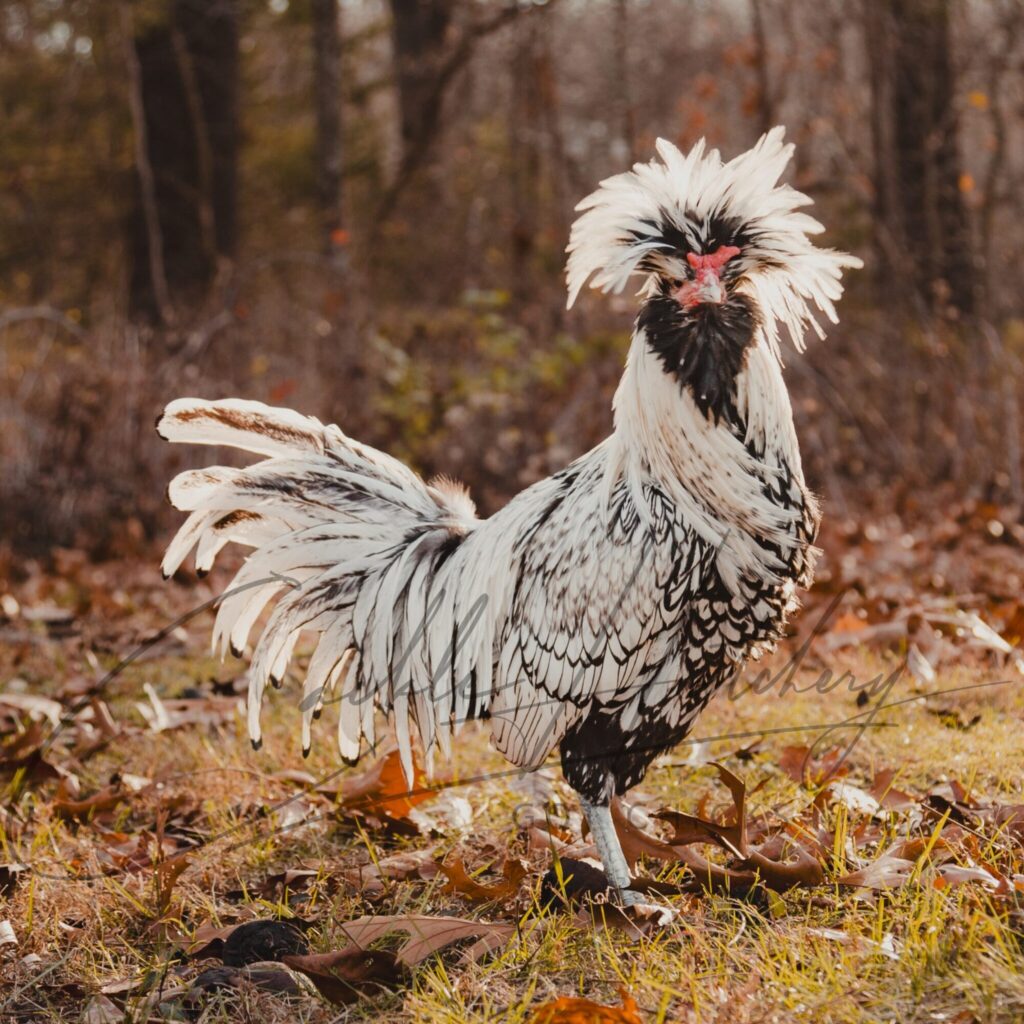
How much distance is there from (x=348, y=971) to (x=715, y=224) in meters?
2.29

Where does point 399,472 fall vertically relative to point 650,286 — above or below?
below

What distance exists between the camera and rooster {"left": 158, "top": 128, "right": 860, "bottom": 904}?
3318mm

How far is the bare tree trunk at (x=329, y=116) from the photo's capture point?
11.5 metres

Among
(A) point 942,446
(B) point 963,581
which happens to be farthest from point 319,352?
(B) point 963,581

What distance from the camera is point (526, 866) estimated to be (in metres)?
3.72

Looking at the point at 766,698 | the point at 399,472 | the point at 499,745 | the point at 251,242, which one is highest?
the point at 251,242

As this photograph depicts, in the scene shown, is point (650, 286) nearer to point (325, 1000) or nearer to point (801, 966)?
point (801, 966)

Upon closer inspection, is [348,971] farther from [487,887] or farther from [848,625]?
[848,625]

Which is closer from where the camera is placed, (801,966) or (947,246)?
(801,966)

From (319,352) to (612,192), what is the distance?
8.10 m

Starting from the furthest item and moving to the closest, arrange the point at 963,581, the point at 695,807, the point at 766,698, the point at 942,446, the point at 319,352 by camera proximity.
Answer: the point at 319,352
the point at 942,446
the point at 963,581
the point at 766,698
the point at 695,807

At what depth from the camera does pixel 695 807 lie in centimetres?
409

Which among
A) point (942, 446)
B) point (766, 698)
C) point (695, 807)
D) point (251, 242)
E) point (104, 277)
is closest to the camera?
point (695, 807)

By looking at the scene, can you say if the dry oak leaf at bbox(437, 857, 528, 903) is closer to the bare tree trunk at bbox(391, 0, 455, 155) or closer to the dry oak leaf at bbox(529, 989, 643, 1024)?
the dry oak leaf at bbox(529, 989, 643, 1024)
